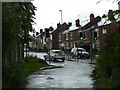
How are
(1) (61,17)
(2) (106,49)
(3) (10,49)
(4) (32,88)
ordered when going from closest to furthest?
(3) (10,49)
(4) (32,88)
(2) (106,49)
(1) (61,17)

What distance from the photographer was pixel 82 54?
4125 centimetres

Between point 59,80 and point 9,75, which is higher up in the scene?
point 9,75

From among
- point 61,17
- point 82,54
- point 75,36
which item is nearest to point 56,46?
point 75,36

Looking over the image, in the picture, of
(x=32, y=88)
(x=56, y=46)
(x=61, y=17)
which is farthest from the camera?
(x=56, y=46)

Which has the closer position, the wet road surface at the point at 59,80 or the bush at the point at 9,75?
the bush at the point at 9,75

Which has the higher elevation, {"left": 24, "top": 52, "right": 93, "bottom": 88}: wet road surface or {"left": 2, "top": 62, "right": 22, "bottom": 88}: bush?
{"left": 2, "top": 62, "right": 22, "bottom": 88}: bush

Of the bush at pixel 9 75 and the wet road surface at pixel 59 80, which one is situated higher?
the bush at pixel 9 75

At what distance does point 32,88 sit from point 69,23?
75.7 meters

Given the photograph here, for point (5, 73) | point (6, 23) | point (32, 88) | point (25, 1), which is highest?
point (25, 1)

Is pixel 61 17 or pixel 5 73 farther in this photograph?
pixel 61 17

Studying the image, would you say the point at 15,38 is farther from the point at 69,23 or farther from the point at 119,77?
the point at 69,23

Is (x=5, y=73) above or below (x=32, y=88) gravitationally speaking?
above

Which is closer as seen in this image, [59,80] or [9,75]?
[9,75]

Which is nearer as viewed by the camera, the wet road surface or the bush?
the bush
